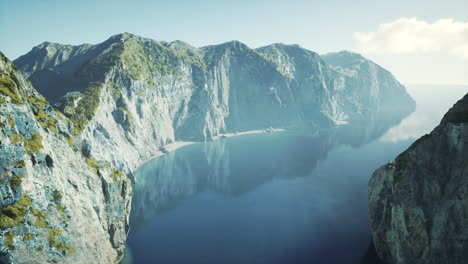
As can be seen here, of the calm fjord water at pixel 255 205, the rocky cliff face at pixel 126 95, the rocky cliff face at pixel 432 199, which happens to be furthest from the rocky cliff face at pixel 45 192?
the rocky cliff face at pixel 432 199

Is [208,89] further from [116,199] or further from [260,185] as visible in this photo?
[116,199]

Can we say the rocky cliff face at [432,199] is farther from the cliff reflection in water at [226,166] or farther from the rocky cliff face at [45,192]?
the cliff reflection in water at [226,166]

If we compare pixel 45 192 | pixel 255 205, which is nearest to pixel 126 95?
pixel 255 205

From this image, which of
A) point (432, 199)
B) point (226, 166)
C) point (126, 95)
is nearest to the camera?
point (432, 199)

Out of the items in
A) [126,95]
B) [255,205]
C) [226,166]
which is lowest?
[255,205]

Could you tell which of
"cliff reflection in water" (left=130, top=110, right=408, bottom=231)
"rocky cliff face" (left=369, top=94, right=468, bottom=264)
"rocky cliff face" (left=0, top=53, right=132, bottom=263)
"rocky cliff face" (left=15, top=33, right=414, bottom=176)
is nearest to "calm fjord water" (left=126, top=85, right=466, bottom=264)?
"cliff reflection in water" (left=130, top=110, right=408, bottom=231)

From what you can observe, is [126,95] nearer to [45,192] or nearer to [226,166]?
[226,166]

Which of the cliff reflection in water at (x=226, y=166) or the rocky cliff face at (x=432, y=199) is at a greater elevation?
the rocky cliff face at (x=432, y=199)
